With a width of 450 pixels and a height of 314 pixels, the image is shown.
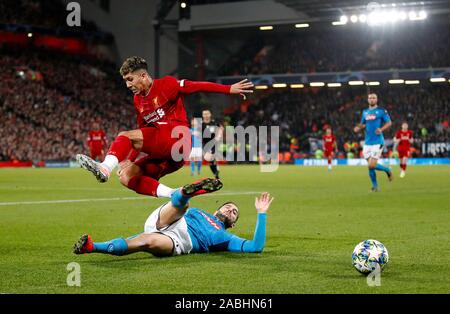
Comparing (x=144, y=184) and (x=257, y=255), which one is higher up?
(x=144, y=184)

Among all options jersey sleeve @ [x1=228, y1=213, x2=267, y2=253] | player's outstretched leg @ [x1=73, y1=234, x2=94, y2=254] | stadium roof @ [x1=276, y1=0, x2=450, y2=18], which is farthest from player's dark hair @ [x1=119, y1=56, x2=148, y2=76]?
stadium roof @ [x1=276, y1=0, x2=450, y2=18]

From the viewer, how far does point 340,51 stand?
57.4 metres

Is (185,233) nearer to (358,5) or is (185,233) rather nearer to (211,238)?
(211,238)

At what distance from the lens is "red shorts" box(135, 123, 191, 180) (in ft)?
29.3

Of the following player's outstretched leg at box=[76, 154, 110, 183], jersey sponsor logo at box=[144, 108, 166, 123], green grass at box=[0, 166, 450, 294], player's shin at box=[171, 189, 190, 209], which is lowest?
green grass at box=[0, 166, 450, 294]

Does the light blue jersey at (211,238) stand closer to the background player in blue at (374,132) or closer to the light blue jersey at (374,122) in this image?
the background player in blue at (374,132)

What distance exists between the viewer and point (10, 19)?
52.0 m

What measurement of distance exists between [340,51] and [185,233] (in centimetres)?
5070

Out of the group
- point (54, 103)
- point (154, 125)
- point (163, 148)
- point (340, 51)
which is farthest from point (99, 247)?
point (340, 51)

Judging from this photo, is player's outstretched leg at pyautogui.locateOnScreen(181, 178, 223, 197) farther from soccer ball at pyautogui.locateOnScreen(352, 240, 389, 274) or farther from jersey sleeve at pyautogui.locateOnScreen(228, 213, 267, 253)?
soccer ball at pyautogui.locateOnScreen(352, 240, 389, 274)

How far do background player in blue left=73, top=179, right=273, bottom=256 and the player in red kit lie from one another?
0.55 m

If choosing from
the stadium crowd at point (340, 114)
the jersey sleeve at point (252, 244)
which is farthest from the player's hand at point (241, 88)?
the stadium crowd at point (340, 114)
